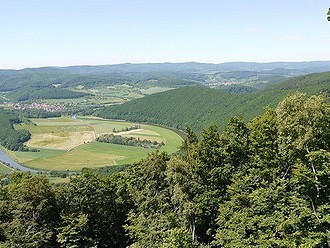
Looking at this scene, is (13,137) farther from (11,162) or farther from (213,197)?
(213,197)

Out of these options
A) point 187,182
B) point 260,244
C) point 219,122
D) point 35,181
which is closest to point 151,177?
point 187,182

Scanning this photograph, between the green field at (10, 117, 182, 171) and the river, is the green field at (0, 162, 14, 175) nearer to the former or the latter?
the river

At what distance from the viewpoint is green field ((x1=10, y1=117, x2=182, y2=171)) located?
124606 millimetres

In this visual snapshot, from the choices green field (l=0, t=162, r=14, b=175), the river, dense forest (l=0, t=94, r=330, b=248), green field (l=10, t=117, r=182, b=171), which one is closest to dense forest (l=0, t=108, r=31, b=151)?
green field (l=10, t=117, r=182, b=171)

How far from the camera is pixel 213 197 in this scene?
3192 cm

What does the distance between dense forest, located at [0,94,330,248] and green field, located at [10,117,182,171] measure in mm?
85280

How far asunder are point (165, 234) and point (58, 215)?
35.9ft

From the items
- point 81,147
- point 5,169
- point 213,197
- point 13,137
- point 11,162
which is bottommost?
point 11,162

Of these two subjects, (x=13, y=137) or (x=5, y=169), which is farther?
(x=13, y=137)

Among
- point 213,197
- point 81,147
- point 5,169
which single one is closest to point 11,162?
point 5,169

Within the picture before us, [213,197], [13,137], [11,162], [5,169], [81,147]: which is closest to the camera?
[213,197]

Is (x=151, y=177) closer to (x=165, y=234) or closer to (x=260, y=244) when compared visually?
(x=165, y=234)

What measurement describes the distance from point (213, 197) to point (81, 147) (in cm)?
11950

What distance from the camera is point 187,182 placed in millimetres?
31156
